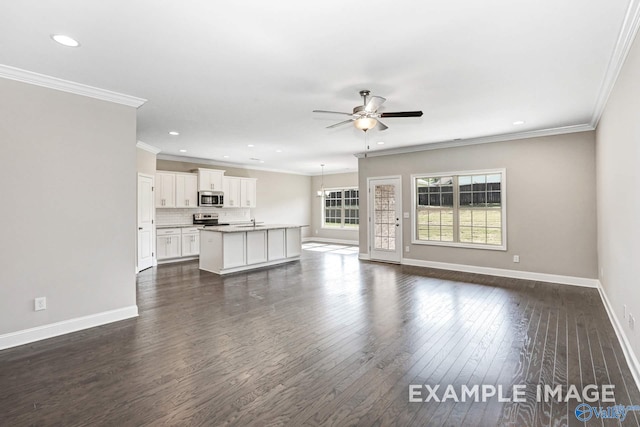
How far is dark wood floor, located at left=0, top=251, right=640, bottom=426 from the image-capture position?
2061 millimetres

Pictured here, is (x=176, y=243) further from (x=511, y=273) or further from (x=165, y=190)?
(x=511, y=273)

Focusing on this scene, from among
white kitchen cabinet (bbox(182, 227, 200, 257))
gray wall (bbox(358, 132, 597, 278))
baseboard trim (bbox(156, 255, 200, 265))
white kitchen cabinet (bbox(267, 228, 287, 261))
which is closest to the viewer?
gray wall (bbox(358, 132, 597, 278))

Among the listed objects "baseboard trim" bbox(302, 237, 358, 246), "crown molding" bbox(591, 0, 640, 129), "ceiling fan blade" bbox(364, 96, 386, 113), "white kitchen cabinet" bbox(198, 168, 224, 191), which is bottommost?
"baseboard trim" bbox(302, 237, 358, 246)

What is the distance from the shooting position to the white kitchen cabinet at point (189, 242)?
312 inches

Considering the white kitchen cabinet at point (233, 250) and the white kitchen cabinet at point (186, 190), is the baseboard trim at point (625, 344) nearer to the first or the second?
the white kitchen cabinet at point (233, 250)

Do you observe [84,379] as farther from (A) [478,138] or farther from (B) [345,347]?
(A) [478,138]

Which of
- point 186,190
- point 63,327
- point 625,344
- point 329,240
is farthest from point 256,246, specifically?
point 625,344

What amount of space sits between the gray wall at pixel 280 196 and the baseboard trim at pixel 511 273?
5214 millimetres

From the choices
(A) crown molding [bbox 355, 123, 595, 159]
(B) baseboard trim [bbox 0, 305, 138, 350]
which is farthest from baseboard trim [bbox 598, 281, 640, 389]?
(B) baseboard trim [bbox 0, 305, 138, 350]

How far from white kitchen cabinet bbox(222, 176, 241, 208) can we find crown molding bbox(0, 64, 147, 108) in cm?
514

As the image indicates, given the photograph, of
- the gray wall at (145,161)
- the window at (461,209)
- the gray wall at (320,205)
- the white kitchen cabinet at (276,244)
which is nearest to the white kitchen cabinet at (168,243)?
the gray wall at (145,161)

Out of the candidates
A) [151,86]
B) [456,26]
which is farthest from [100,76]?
[456,26]

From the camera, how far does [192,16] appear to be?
2.27 m

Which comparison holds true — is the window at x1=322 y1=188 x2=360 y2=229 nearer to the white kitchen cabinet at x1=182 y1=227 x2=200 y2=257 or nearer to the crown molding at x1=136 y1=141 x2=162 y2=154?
the white kitchen cabinet at x1=182 y1=227 x2=200 y2=257
